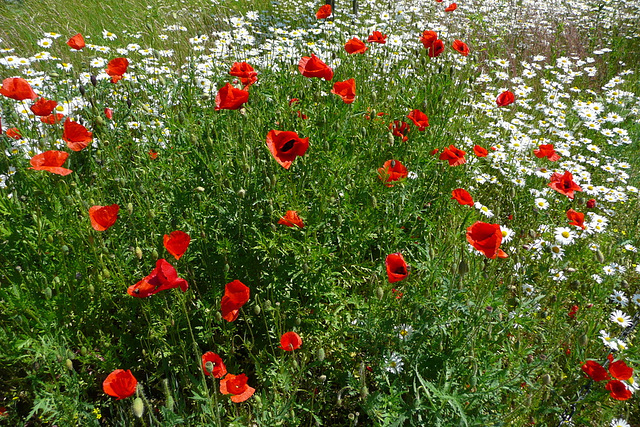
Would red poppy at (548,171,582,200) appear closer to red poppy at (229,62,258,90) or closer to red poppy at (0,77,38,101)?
red poppy at (229,62,258,90)

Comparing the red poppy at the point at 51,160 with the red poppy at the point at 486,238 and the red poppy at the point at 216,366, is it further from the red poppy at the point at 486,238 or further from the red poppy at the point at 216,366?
the red poppy at the point at 486,238

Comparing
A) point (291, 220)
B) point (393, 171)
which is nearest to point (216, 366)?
point (291, 220)

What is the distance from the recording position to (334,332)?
88.5 inches

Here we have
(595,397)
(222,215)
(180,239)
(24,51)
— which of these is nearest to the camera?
(180,239)

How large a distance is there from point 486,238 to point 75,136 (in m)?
2.26

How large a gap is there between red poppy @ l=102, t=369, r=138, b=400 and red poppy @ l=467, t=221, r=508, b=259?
1424mm

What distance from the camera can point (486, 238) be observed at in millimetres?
1799

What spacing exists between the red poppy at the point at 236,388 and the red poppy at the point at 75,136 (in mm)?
1581

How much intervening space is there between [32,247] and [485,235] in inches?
88.8

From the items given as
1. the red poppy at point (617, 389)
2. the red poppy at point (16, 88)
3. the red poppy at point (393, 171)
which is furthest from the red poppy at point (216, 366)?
the red poppy at point (16, 88)

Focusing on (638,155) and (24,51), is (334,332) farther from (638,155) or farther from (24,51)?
(24,51)

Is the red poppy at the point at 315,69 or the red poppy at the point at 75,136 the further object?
the red poppy at the point at 315,69

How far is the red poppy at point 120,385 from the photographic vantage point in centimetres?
161

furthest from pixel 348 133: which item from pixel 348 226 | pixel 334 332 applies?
pixel 334 332
